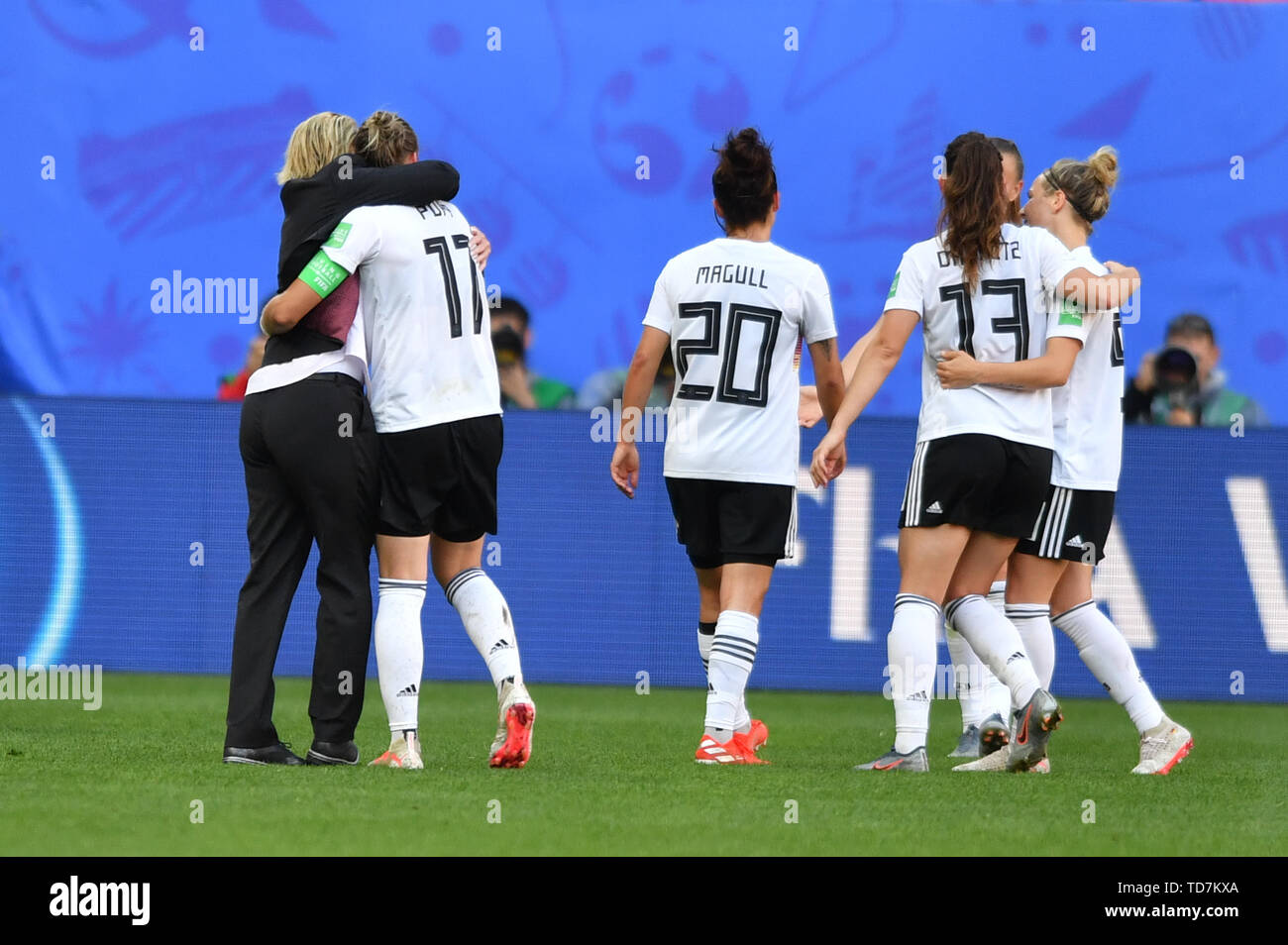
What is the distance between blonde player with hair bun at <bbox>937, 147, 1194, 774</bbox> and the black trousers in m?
1.80

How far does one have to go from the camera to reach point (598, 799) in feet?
15.0

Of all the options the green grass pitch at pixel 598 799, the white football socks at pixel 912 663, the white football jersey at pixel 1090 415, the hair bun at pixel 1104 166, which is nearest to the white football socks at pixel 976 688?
the green grass pitch at pixel 598 799

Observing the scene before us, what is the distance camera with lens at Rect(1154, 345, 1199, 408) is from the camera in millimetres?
10594

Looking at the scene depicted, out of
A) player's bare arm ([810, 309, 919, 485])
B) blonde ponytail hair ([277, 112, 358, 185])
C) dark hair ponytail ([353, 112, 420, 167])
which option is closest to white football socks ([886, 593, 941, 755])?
player's bare arm ([810, 309, 919, 485])

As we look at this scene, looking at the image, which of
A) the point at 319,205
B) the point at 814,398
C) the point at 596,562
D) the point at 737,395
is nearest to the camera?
the point at 319,205

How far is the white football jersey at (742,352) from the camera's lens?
18.0 feet

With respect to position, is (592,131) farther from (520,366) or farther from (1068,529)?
(1068,529)

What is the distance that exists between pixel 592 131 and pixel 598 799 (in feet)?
24.4

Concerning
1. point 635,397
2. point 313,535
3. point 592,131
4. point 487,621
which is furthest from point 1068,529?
point 592,131

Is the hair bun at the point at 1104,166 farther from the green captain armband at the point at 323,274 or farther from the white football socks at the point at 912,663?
the green captain armband at the point at 323,274

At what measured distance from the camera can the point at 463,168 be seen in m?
11.4

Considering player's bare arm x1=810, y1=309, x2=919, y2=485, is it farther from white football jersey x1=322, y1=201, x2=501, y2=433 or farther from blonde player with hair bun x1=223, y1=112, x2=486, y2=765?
blonde player with hair bun x1=223, y1=112, x2=486, y2=765

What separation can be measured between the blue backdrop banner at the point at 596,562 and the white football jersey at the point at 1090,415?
10.1 ft
